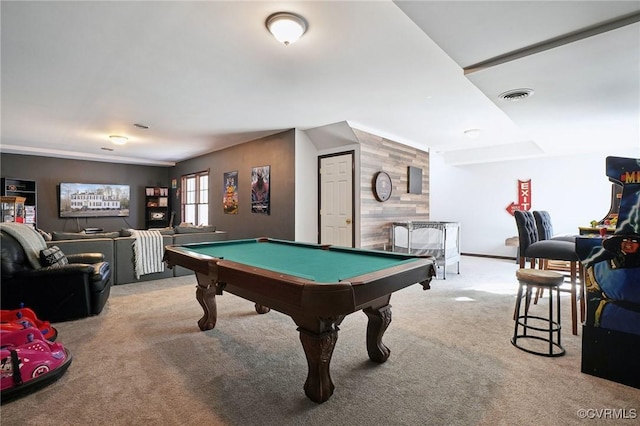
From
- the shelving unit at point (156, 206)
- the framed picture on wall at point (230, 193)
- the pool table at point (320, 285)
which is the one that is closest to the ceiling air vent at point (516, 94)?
the pool table at point (320, 285)

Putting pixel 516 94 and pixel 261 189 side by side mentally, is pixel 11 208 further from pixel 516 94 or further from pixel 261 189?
pixel 516 94

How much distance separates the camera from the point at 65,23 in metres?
2.39

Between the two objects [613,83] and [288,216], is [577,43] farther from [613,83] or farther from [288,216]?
[288,216]

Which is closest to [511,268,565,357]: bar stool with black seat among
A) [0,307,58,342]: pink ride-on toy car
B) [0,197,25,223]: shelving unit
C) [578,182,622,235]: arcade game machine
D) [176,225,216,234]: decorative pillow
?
[578,182,622,235]: arcade game machine

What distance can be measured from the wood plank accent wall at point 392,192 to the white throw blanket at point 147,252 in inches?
128

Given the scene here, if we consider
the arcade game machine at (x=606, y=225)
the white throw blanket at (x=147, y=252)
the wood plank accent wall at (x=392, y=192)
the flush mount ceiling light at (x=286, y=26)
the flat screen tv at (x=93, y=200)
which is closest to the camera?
the flush mount ceiling light at (x=286, y=26)

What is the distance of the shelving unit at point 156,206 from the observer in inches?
364

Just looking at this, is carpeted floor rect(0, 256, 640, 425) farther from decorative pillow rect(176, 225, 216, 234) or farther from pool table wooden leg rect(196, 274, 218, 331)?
decorative pillow rect(176, 225, 216, 234)

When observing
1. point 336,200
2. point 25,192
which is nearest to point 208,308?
point 336,200

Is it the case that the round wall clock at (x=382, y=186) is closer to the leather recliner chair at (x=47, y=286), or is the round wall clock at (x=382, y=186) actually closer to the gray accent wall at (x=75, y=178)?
the leather recliner chair at (x=47, y=286)

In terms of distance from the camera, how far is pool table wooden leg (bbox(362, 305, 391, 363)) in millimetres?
2208

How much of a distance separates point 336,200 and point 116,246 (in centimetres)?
352

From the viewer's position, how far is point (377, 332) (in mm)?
2217

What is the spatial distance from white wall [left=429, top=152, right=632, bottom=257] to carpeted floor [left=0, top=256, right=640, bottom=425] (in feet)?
13.9
